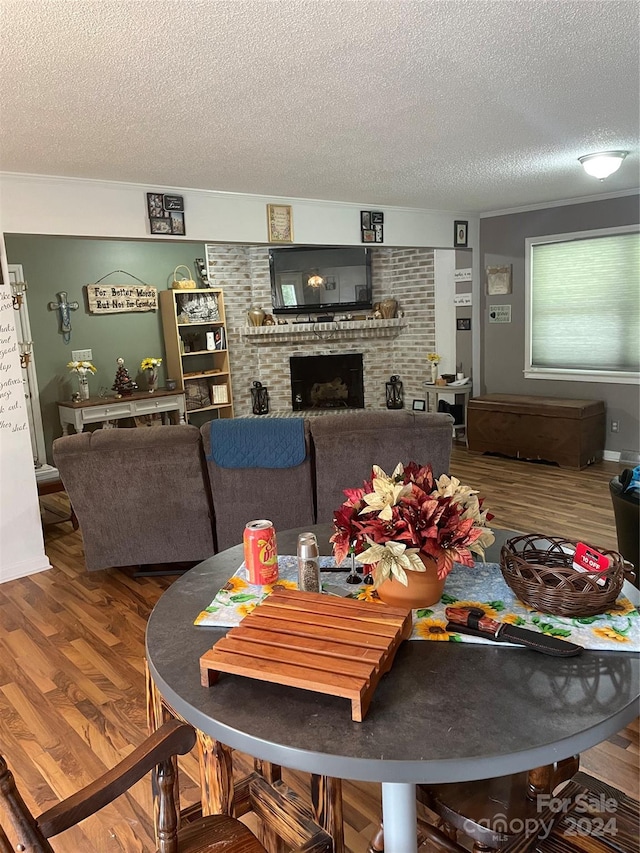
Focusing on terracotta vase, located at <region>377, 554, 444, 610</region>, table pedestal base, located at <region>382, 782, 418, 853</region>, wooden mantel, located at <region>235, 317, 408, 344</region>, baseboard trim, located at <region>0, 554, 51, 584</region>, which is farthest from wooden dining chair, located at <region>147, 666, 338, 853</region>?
wooden mantel, located at <region>235, 317, 408, 344</region>

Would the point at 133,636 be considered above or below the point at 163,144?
below

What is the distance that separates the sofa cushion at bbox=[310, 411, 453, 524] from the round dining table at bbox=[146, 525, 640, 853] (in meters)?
2.27

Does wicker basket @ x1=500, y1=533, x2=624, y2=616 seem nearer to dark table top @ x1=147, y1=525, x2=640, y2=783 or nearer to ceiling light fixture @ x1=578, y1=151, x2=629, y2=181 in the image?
dark table top @ x1=147, y1=525, x2=640, y2=783

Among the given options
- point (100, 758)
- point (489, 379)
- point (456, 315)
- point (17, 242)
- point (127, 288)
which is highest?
point (17, 242)

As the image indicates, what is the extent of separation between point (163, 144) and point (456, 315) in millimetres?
4205

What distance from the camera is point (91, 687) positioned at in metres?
2.58

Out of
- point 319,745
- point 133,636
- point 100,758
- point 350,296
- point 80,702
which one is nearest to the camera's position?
point 319,745

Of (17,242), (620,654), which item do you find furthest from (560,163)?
(17,242)

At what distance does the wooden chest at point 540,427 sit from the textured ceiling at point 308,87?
2227 mm

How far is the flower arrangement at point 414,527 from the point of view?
1.31 metres

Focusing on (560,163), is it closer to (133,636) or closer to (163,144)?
(163,144)

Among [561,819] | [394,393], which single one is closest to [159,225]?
[394,393]

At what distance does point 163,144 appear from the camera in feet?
10.5

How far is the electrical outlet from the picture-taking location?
6.36 m
